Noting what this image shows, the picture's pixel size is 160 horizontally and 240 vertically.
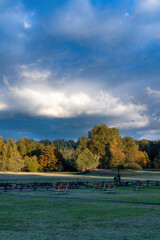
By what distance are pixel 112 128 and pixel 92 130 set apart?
8.98 meters

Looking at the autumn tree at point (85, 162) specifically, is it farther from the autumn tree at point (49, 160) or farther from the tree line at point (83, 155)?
the autumn tree at point (49, 160)

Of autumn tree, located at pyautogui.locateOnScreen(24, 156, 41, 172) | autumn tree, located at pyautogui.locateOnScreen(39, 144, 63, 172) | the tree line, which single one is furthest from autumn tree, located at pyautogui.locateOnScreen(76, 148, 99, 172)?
autumn tree, located at pyautogui.locateOnScreen(24, 156, 41, 172)

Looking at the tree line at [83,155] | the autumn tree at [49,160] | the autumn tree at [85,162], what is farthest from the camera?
the autumn tree at [49,160]

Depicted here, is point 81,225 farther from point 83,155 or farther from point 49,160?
point 49,160

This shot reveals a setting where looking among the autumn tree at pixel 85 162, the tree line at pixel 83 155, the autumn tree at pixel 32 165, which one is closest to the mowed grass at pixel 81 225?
the autumn tree at pixel 85 162

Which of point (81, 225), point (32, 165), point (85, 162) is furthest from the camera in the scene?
point (32, 165)

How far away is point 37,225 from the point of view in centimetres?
1001

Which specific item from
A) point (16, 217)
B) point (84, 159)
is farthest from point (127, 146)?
point (16, 217)

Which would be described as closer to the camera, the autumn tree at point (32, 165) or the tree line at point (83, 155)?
the tree line at point (83, 155)

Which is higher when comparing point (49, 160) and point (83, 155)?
point (83, 155)

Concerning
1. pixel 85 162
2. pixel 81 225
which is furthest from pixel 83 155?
pixel 81 225

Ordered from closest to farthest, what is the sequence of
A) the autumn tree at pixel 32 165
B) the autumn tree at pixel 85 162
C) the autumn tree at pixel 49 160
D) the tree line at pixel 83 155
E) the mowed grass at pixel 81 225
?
the mowed grass at pixel 81 225, the autumn tree at pixel 85 162, the tree line at pixel 83 155, the autumn tree at pixel 32 165, the autumn tree at pixel 49 160

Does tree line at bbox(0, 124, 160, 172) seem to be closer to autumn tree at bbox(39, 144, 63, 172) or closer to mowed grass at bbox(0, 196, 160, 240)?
autumn tree at bbox(39, 144, 63, 172)

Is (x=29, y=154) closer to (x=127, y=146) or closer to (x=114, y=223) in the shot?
(x=127, y=146)
